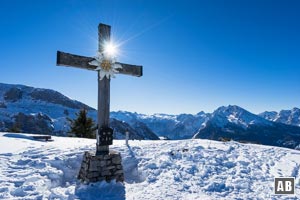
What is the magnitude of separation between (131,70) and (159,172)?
433cm

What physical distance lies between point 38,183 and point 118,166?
271 cm

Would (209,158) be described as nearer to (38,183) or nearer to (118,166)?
(118,166)

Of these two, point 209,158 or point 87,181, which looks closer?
point 87,181

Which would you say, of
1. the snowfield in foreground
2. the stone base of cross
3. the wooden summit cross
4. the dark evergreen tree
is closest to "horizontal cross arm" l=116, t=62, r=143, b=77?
the stone base of cross

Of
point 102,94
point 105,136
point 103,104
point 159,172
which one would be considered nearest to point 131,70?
point 102,94

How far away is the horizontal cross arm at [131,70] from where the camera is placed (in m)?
10.2

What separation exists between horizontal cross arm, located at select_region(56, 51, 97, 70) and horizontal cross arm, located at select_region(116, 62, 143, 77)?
1323 mm

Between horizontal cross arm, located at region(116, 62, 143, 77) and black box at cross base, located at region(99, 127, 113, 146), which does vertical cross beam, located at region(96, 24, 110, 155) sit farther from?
horizontal cross arm, located at region(116, 62, 143, 77)

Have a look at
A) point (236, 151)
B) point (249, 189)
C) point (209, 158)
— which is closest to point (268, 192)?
point (249, 189)

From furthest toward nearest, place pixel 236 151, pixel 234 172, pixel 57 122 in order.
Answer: pixel 57 122
pixel 236 151
pixel 234 172

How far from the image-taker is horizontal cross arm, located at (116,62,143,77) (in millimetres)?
10164

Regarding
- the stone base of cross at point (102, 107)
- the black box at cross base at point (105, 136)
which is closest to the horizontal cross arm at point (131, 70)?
the stone base of cross at point (102, 107)

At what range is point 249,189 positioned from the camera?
853cm

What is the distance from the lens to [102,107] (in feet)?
29.9
